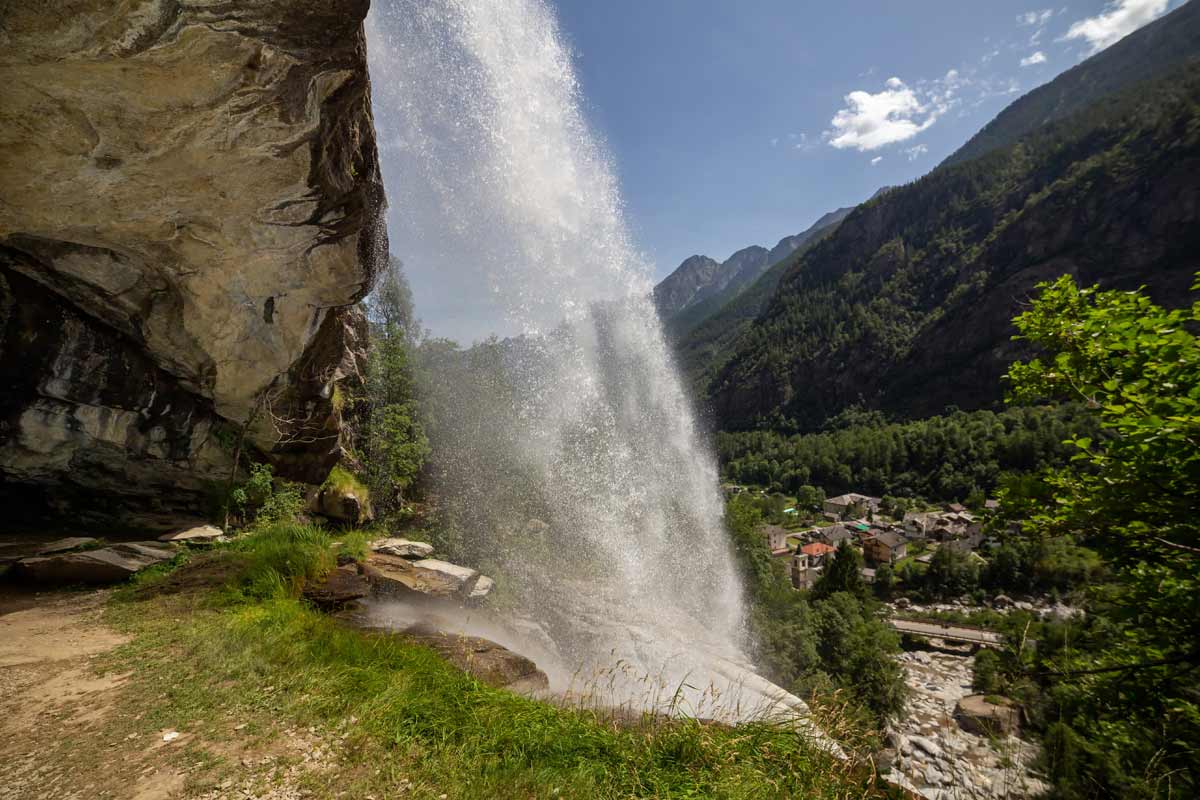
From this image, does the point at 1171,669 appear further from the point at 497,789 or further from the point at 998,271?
the point at 998,271

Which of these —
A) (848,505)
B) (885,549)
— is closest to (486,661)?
(885,549)

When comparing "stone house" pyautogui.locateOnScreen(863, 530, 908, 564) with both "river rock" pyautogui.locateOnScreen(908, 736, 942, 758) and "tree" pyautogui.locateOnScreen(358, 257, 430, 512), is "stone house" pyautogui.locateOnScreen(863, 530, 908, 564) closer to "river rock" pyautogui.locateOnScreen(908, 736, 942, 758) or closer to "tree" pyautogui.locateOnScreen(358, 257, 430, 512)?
"river rock" pyautogui.locateOnScreen(908, 736, 942, 758)

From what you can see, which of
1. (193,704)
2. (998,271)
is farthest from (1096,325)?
(998,271)

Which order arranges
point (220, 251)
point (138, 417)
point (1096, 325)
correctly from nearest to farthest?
point (1096, 325)
point (220, 251)
point (138, 417)

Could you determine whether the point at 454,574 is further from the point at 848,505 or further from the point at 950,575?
the point at 848,505

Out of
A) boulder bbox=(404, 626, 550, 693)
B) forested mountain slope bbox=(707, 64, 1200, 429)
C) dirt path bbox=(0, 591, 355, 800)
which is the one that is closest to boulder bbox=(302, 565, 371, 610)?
boulder bbox=(404, 626, 550, 693)

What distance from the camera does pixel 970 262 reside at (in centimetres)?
12838

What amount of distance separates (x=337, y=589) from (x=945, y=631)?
5220 centimetres

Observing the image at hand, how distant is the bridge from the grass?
43498mm

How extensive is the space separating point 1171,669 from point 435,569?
1090cm

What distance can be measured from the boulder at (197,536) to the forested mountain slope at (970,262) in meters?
130

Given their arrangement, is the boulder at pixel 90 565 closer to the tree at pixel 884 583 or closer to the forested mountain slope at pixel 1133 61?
the tree at pixel 884 583

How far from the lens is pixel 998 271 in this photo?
120 meters

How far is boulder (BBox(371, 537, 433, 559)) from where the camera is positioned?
11.1 meters
